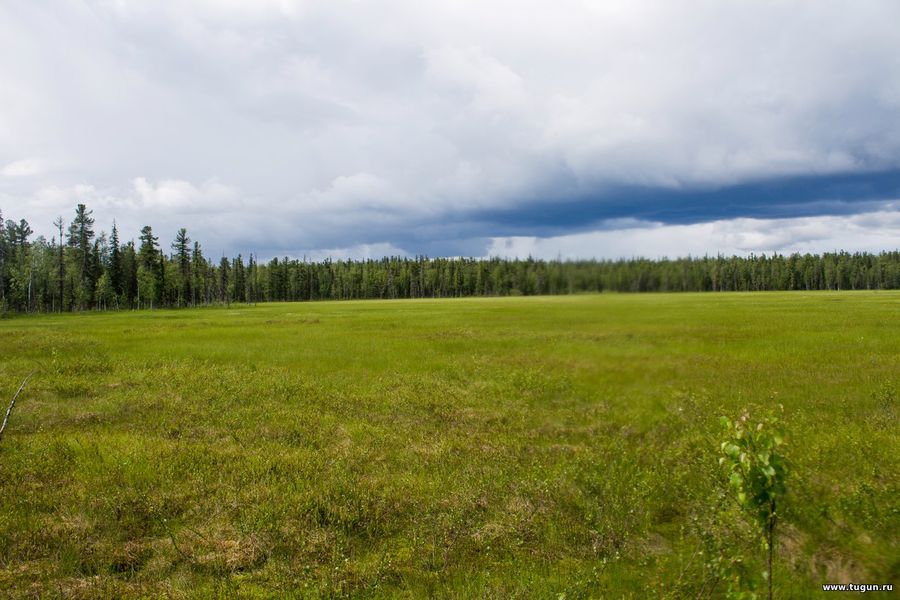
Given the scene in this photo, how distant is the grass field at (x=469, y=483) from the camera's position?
807 cm

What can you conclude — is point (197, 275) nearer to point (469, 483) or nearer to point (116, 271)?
point (116, 271)

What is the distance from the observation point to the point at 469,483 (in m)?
11.6

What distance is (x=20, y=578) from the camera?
26.1 feet

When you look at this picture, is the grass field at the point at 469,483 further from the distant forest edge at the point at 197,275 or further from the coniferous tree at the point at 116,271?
the coniferous tree at the point at 116,271

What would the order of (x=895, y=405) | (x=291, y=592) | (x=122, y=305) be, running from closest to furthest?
(x=291, y=592) → (x=895, y=405) → (x=122, y=305)

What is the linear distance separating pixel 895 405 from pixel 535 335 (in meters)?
21.9

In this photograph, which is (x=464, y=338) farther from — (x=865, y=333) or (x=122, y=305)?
(x=122, y=305)

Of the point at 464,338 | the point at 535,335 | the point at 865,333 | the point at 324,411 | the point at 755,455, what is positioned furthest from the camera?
the point at 464,338

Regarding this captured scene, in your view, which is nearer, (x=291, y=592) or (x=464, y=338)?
(x=291, y=592)

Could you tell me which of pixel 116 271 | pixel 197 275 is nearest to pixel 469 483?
pixel 116 271

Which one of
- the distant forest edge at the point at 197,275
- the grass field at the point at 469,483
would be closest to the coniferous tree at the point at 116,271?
the distant forest edge at the point at 197,275

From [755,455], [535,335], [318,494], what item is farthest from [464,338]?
[755,455]

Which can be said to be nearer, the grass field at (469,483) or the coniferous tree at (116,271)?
the grass field at (469,483)

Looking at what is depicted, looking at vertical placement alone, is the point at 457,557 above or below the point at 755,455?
below
